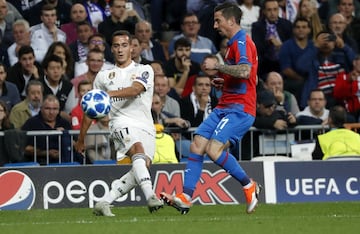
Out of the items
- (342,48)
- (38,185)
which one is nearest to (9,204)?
(38,185)

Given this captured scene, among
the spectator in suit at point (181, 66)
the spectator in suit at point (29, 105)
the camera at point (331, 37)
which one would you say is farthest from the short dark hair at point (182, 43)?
the spectator in suit at point (29, 105)

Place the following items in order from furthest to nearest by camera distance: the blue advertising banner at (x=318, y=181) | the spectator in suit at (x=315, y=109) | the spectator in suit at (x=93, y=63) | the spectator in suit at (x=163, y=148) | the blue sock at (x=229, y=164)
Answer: the spectator in suit at (x=93, y=63)
the spectator in suit at (x=315, y=109)
the spectator in suit at (x=163, y=148)
the blue advertising banner at (x=318, y=181)
the blue sock at (x=229, y=164)

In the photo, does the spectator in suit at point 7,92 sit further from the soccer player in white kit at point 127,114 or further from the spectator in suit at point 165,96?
the soccer player in white kit at point 127,114

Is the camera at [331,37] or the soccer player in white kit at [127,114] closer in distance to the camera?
the soccer player in white kit at [127,114]

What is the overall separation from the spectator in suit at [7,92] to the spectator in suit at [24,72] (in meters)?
0.38

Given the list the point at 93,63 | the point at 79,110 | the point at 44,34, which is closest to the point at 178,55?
the point at 93,63

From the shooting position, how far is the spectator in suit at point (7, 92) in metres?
18.4

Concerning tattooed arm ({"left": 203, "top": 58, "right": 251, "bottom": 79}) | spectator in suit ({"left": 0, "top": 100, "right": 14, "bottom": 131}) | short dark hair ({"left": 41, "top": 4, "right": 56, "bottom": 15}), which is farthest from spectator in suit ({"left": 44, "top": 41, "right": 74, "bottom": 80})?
tattooed arm ({"left": 203, "top": 58, "right": 251, "bottom": 79})

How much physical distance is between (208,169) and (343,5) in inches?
276

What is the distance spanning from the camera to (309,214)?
13547 millimetres

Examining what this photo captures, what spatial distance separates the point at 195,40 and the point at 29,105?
12.8 ft

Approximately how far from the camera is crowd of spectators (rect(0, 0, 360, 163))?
59.7 ft

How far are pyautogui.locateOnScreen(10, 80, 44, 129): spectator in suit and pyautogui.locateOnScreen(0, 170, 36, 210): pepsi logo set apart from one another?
2.19 meters

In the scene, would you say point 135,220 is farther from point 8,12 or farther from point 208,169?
point 8,12
